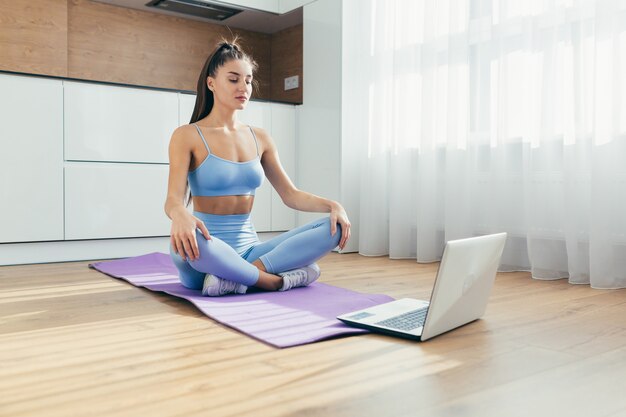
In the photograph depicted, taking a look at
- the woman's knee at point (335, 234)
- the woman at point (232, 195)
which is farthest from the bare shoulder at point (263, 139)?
the woman's knee at point (335, 234)

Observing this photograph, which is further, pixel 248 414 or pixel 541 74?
pixel 541 74

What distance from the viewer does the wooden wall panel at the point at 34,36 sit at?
3.82m

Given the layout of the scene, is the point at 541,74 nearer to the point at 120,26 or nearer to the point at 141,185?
the point at 141,185

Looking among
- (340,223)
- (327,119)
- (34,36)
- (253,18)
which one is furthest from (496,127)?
(34,36)

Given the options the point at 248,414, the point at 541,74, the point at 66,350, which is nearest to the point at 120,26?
the point at 541,74

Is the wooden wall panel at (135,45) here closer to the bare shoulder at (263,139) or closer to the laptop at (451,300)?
the bare shoulder at (263,139)

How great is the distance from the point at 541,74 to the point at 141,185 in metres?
2.17

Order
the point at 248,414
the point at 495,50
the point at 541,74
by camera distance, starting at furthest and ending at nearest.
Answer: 1. the point at 495,50
2. the point at 541,74
3. the point at 248,414

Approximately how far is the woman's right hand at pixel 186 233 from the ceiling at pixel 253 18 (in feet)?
9.00

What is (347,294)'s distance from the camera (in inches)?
88.4

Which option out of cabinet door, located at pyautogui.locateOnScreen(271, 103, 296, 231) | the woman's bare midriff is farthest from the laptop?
cabinet door, located at pyautogui.locateOnScreen(271, 103, 296, 231)

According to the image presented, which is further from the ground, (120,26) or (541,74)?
(120,26)

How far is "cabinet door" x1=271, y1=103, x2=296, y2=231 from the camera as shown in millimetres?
4137

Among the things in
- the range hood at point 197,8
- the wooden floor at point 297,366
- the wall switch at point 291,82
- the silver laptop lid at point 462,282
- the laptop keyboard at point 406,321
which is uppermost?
the range hood at point 197,8
